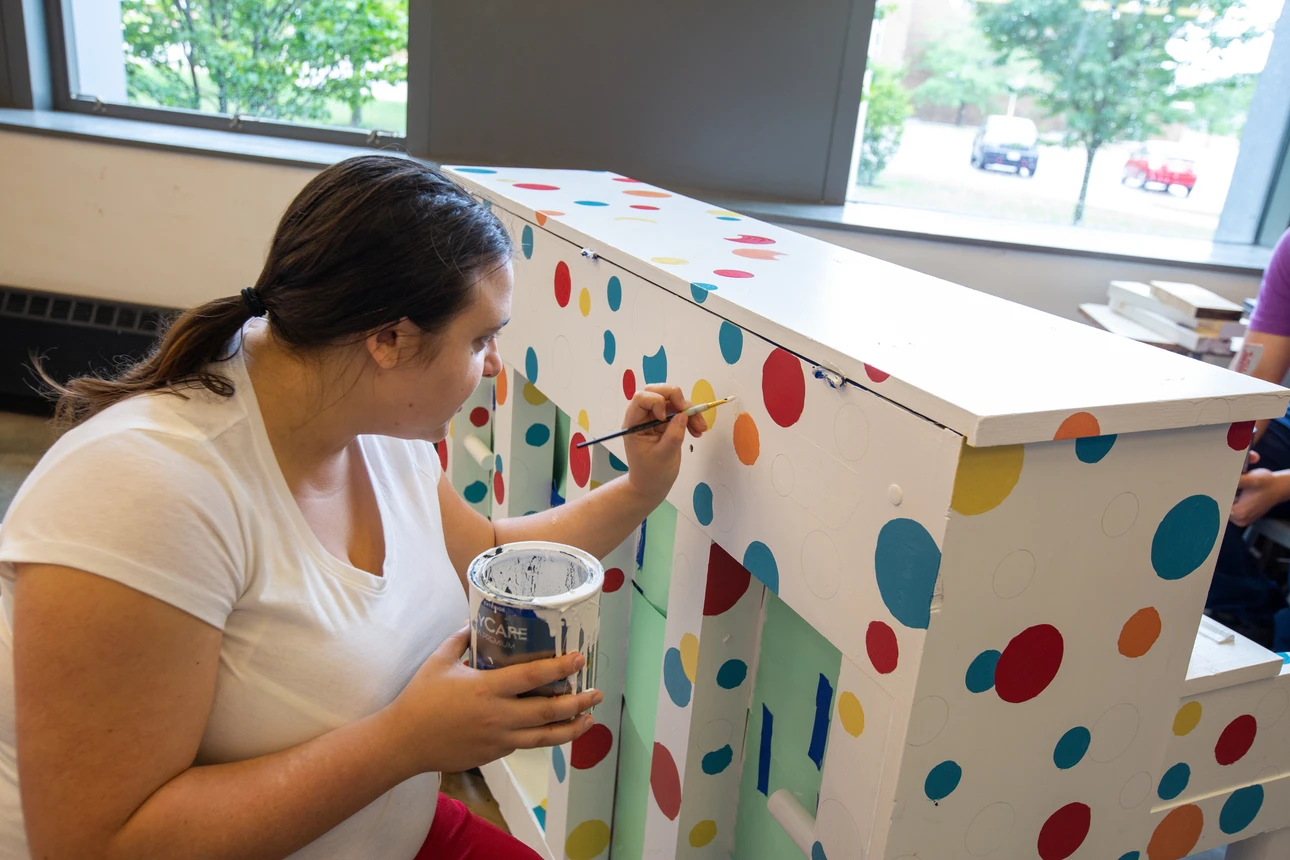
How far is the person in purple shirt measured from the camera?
1.97 m

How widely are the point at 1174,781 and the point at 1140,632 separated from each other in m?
0.22

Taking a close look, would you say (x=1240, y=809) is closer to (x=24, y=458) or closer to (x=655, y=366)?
(x=655, y=366)

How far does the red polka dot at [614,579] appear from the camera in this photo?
1339 millimetres

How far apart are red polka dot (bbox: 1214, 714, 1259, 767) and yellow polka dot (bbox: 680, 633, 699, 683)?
490mm

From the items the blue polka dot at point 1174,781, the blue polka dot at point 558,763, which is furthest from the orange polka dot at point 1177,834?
the blue polka dot at point 558,763

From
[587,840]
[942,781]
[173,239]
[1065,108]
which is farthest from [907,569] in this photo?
[173,239]

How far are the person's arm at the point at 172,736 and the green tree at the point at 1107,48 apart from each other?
9.08 ft

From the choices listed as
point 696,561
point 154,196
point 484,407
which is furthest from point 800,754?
point 154,196

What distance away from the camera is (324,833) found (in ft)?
2.76

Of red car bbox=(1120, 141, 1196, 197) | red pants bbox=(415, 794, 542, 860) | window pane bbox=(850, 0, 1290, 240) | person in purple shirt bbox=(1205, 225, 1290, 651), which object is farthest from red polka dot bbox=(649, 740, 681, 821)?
red car bbox=(1120, 141, 1196, 197)

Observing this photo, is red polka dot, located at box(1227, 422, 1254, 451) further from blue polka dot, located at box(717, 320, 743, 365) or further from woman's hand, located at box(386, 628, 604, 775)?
woman's hand, located at box(386, 628, 604, 775)

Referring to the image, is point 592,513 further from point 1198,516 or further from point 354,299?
point 1198,516

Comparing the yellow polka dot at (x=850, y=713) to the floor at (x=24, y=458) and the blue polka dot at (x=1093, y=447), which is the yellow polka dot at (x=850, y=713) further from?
the floor at (x=24, y=458)

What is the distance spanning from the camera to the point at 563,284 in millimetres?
1318
